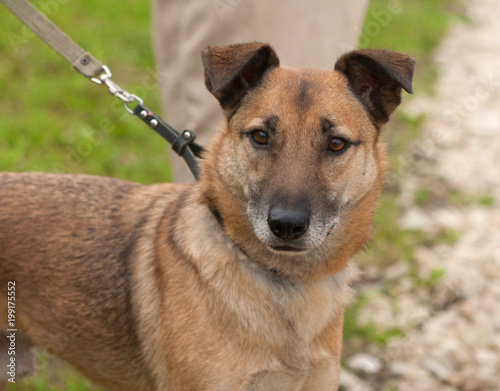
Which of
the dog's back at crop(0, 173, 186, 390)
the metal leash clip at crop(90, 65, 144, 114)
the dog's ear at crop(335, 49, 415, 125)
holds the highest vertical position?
the dog's ear at crop(335, 49, 415, 125)

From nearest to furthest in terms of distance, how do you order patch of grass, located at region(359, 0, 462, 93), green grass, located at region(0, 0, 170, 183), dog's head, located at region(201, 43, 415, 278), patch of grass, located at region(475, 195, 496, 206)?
dog's head, located at region(201, 43, 415, 278), green grass, located at region(0, 0, 170, 183), patch of grass, located at region(475, 195, 496, 206), patch of grass, located at region(359, 0, 462, 93)

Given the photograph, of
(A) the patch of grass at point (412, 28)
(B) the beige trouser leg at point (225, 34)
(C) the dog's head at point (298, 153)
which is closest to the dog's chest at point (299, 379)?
(C) the dog's head at point (298, 153)

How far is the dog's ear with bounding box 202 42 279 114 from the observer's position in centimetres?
303

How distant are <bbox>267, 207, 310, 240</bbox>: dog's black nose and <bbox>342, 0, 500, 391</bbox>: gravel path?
5.98ft

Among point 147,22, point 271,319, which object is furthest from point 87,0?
point 271,319

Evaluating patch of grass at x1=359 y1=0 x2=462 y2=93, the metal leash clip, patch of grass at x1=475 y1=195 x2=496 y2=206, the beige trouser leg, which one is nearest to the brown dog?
the metal leash clip

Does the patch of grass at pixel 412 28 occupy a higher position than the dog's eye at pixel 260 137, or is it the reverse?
the patch of grass at pixel 412 28

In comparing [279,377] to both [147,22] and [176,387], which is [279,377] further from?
[147,22]

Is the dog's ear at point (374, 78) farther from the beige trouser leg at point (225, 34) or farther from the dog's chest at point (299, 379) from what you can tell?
the dog's chest at point (299, 379)

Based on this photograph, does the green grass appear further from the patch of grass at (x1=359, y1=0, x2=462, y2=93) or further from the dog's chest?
the dog's chest

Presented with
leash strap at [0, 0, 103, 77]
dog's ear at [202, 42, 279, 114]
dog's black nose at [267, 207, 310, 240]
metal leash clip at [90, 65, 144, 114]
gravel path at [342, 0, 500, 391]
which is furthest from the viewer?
gravel path at [342, 0, 500, 391]

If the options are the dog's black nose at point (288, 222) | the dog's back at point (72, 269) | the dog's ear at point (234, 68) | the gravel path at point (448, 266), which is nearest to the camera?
the dog's black nose at point (288, 222)

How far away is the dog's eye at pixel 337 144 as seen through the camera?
3.04m

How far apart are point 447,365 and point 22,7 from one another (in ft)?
11.7
